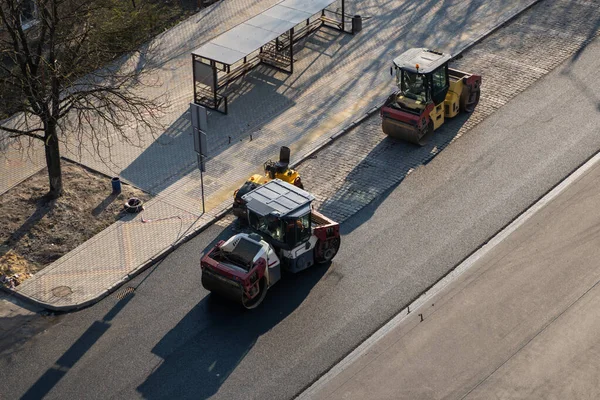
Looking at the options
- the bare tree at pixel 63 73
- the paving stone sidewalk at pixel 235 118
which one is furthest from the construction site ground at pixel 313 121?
the bare tree at pixel 63 73

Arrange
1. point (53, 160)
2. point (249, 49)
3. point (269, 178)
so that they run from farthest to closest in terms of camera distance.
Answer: point (249, 49) → point (53, 160) → point (269, 178)

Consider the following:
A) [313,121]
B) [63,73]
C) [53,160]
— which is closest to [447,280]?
[313,121]

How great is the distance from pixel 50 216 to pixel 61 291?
135 inches

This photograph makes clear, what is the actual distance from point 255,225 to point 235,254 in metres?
1.37

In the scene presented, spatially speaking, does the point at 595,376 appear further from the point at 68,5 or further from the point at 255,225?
the point at 68,5

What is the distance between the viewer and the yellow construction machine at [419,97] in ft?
101

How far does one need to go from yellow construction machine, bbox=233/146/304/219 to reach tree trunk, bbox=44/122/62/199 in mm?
5194

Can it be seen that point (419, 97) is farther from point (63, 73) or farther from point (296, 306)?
point (63, 73)

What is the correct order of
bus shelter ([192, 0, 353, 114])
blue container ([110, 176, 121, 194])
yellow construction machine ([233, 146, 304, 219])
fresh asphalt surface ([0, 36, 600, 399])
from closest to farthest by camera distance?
fresh asphalt surface ([0, 36, 600, 399]) → yellow construction machine ([233, 146, 304, 219]) → blue container ([110, 176, 121, 194]) → bus shelter ([192, 0, 353, 114])

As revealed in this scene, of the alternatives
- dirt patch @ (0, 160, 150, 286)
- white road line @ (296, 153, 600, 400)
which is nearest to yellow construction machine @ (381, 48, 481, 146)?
white road line @ (296, 153, 600, 400)

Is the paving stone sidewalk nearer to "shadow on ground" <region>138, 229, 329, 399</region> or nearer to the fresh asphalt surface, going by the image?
the fresh asphalt surface

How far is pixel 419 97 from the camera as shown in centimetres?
3131

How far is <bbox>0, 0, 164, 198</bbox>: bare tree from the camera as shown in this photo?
87.1ft

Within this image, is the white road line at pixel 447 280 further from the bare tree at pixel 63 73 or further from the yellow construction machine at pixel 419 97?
the bare tree at pixel 63 73
